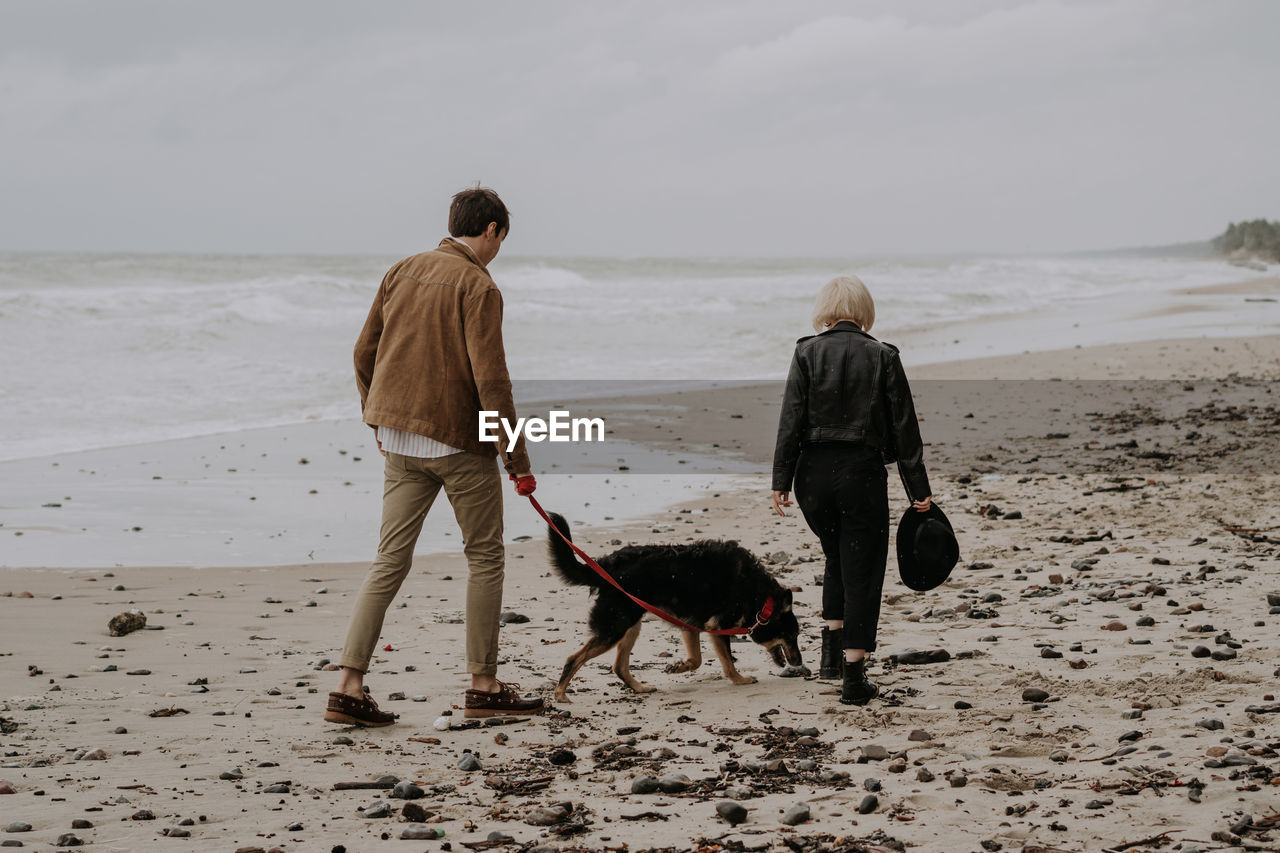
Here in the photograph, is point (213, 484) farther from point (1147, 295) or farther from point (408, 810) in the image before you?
point (1147, 295)

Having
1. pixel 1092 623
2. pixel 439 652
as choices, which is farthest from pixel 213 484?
pixel 1092 623

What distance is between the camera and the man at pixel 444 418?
4645 millimetres

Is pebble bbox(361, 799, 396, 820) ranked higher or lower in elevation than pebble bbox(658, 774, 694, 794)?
lower

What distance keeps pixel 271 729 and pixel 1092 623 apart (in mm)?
3822

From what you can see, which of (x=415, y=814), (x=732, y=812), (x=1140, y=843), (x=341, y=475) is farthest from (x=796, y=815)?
(x=341, y=475)

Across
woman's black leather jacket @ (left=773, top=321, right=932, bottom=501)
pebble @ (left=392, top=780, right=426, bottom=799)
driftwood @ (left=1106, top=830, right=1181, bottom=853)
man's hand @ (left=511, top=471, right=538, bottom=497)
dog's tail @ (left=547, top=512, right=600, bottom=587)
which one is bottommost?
pebble @ (left=392, top=780, right=426, bottom=799)

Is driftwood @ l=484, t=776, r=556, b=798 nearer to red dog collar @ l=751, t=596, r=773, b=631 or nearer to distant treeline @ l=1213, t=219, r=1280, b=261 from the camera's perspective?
red dog collar @ l=751, t=596, r=773, b=631

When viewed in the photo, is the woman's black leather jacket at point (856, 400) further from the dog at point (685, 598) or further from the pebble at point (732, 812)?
the pebble at point (732, 812)

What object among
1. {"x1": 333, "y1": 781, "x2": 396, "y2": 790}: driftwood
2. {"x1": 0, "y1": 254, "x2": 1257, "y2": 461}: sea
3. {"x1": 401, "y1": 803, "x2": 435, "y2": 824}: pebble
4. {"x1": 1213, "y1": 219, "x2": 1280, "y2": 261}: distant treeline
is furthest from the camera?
{"x1": 1213, "y1": 219, "x2": 1280, "y2": 261}: distant treeline

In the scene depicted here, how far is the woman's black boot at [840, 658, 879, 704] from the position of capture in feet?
15.8

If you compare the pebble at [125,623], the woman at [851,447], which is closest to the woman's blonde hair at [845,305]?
the woman at [851,447]

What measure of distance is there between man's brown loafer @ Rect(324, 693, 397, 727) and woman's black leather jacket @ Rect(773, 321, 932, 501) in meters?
1.91

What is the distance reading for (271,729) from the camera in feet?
15.4

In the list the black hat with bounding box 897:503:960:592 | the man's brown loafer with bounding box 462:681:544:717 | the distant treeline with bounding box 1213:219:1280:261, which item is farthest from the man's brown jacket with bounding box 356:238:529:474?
the distant treeline with bounding box 1213:219:1280:261
